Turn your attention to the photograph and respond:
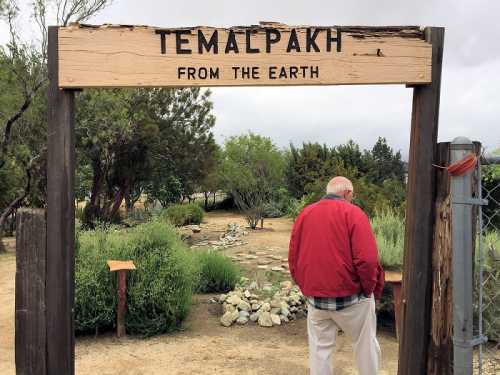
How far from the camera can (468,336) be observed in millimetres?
2354

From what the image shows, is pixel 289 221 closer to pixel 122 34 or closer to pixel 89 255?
pixel 89 255

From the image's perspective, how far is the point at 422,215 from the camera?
2.74 m

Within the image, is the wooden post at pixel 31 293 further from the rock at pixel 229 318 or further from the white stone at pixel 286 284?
the white stone at pixel 286 284

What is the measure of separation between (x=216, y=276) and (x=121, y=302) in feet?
7.30

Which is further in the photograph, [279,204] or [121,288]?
[279,204]

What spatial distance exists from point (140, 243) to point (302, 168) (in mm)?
18535

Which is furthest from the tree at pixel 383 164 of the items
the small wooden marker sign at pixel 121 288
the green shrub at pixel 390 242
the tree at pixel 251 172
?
the small wooden marker sign at pixel 121 288

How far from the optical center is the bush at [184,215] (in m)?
19.4

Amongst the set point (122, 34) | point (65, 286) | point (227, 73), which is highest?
point (122, 34)

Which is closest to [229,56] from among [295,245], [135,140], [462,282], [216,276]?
[295,245]

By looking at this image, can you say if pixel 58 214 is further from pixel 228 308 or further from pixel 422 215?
pixel 228 308

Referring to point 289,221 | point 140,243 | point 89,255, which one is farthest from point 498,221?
point 289,221

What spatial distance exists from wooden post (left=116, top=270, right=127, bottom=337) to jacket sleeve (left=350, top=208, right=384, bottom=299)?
3.43 metres

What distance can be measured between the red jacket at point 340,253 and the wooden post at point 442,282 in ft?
1.40
